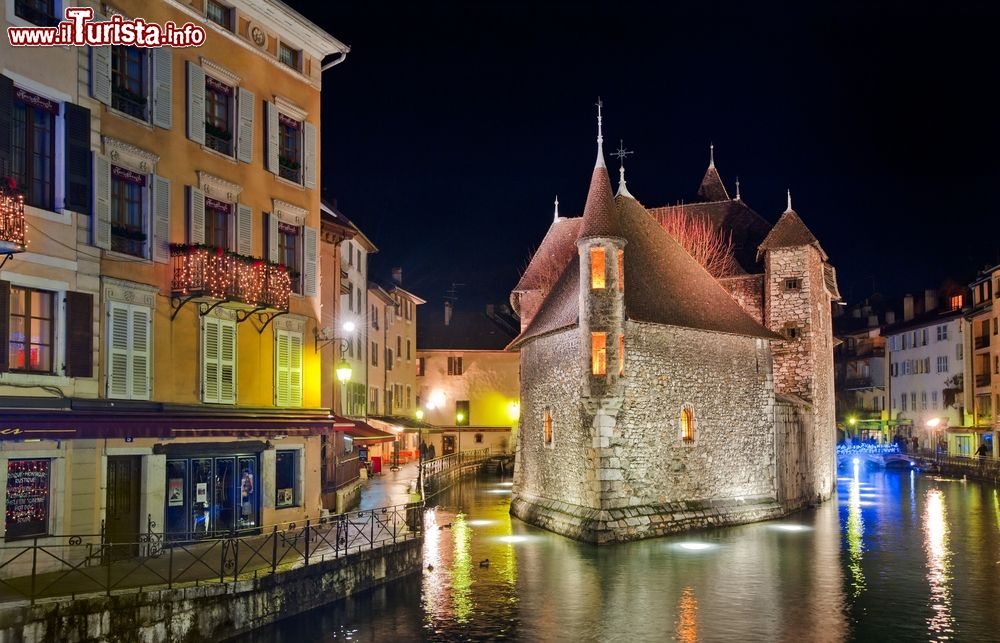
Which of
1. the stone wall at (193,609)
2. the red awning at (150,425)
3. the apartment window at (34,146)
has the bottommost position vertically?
the stone wall at (193,609)

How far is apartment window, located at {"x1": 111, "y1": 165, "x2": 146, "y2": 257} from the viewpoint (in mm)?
19219

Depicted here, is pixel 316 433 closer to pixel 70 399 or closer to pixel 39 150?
pixel 70 399

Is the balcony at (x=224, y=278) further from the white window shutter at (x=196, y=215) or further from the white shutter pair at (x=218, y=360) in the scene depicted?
the white window shutter at (x=196, y=215)

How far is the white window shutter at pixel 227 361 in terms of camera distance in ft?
70.6

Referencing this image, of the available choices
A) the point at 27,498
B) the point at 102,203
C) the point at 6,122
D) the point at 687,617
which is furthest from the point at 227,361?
the point at 687,617

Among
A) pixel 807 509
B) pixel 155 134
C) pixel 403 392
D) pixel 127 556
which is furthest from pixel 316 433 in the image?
pixel 403 392

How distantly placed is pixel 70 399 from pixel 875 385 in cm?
8371

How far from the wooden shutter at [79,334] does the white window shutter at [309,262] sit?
7.04 m

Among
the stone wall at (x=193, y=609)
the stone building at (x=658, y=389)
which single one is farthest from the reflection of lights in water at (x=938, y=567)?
the stone wall at (x=193, y=609)

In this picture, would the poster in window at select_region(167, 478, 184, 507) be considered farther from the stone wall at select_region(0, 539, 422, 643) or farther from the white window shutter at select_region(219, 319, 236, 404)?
the stone wall at select_region(0, 539, 422, 643)

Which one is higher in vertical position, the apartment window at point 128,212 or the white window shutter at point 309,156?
the white window shutter at point 309,156

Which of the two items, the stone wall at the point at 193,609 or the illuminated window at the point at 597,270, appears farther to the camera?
the illuminated window at the point at 597,270

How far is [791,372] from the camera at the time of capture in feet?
135

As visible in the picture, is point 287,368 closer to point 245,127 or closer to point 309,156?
point 309,156
